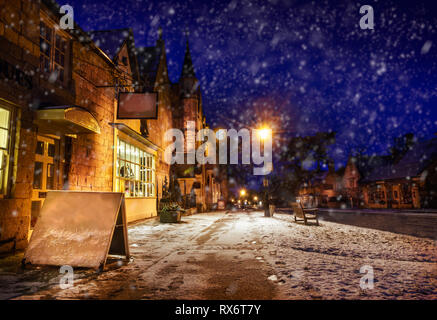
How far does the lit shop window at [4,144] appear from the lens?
18.4 ft

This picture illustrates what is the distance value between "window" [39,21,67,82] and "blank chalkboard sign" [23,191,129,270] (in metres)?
4.54

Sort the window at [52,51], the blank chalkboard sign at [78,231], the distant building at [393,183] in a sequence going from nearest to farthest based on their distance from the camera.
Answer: the blank chalkboard sign at [78,231] < the window at [52,51] < the distant building at [393,183]

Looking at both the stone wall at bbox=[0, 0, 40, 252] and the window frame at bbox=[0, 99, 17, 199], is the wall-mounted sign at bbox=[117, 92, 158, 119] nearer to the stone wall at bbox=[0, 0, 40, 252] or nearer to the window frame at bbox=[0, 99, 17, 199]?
the stone wall at bbox=[0, 0, 40, 252]

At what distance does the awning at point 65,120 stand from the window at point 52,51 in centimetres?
160

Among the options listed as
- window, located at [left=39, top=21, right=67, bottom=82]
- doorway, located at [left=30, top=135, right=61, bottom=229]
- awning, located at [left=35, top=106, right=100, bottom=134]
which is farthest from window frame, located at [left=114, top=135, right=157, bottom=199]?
window, located at [left=39, top=21, right=67, bottom=82]

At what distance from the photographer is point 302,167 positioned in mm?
50375

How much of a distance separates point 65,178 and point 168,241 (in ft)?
12.4

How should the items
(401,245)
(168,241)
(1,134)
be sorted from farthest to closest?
(168,241)
(401,245)
(1,134)

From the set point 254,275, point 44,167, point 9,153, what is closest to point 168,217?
point 44,167

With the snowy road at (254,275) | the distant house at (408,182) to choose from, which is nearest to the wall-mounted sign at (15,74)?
the snowy road at (254,275)

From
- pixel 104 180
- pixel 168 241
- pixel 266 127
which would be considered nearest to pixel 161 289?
pixel 168 241

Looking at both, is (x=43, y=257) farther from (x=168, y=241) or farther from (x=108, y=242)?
(x=168, y=241)

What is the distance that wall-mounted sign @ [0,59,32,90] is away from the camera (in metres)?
5.50

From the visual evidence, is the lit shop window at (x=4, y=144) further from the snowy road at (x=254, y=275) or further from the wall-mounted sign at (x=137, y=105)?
the wall-mounted sign at (x=137, y=105)
